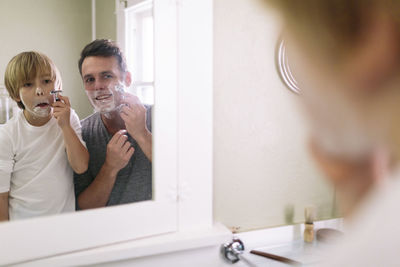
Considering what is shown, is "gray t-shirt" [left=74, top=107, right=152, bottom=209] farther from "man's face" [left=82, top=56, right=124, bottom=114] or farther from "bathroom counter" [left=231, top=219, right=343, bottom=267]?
"bathroom counter" [left=231, top=219, right=343, bottom=267]

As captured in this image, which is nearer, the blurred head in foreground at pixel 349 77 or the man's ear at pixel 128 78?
the blurred head in foreground at pixel 349 77

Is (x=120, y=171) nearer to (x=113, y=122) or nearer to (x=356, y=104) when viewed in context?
(x=113, y=122)

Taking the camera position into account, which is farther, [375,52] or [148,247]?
[148,247]

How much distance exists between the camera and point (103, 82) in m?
0.85

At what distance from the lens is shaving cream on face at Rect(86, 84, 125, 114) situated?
836 mm

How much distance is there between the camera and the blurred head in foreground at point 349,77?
0.82 ft

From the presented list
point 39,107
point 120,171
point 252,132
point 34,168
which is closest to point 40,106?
point 39,107

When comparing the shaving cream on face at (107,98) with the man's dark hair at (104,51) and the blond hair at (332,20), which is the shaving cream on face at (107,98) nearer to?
the man's dark hair at (104,51)

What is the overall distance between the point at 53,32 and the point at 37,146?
9.8 inches

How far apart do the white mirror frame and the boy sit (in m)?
0.07

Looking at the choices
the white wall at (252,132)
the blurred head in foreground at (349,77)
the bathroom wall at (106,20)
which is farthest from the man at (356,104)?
the white wall at (252,132)

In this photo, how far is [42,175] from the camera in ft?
2.71

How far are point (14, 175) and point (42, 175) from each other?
6 cm

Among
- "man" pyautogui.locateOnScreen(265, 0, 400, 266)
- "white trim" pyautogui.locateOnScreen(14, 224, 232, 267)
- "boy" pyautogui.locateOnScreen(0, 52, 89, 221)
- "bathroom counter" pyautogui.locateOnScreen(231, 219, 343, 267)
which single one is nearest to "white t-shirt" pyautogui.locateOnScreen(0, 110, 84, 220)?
"boy" pyautogui.locateOnScreen(0, 52, 89, 221)
